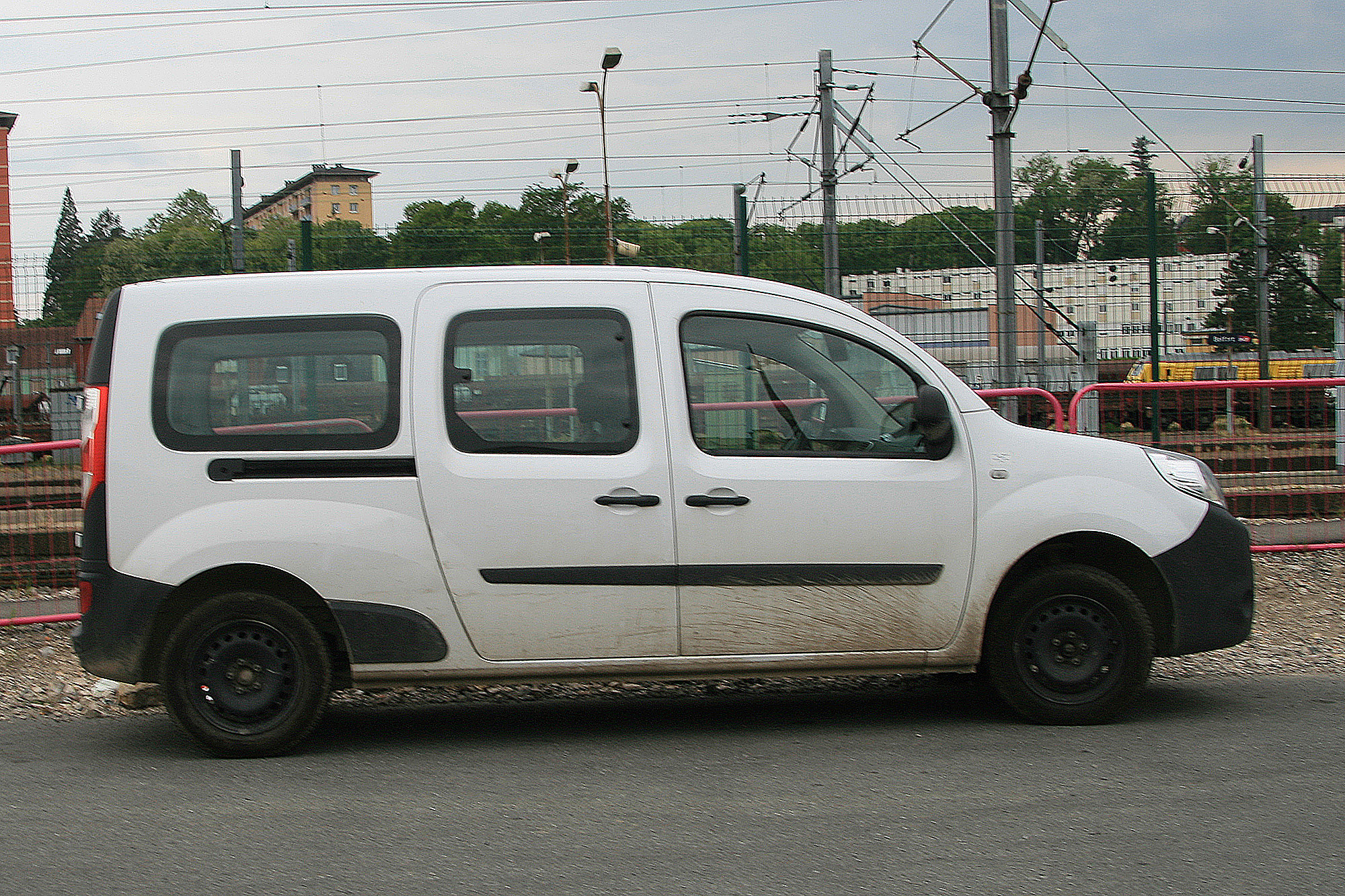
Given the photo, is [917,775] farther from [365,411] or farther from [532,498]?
[365,411]

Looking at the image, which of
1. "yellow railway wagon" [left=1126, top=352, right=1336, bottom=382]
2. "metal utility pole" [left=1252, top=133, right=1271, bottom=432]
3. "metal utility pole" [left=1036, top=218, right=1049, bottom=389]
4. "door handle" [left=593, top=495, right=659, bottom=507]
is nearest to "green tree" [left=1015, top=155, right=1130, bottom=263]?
"metal utility pole" [left=1036, top=218, right=1049, bottom=389]

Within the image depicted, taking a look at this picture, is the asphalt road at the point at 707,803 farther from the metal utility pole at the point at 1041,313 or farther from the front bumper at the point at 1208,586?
the metal utility pole at the point at 1041,313

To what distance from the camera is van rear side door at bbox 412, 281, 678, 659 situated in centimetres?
514

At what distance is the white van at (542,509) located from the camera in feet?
16.8

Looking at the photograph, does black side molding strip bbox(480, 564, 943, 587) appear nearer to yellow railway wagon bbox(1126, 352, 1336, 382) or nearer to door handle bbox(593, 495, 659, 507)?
door handle bbox(593, 495, 659, 507)

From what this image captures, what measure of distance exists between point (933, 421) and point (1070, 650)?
3.72 ft

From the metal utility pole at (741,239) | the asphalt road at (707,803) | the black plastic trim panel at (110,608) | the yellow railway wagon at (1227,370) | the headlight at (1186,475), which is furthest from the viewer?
the yellow railway wagon at (1227,370)

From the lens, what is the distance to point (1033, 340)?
11.6m

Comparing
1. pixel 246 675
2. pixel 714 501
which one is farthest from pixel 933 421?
pixel 246 675

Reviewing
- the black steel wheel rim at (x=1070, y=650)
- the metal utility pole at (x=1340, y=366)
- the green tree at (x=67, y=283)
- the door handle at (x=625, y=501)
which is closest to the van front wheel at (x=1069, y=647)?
the black steel wheel rim at (x=1070, y=650)

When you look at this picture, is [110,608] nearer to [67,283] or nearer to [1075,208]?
[67,283]

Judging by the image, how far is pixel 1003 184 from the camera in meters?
11.1

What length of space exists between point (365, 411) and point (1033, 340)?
25.8ft

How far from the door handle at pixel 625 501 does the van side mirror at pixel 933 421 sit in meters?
1.16
